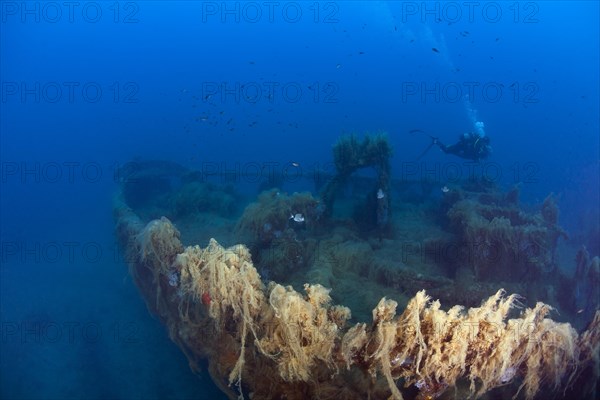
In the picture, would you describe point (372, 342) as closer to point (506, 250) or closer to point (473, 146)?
point (506, 250)

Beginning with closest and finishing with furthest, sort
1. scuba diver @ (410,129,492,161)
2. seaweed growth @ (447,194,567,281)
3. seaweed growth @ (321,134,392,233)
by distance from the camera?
seaweed growth @ (447,194,567,281) < seaweed growth @ (321,134,392,233) < scuba diver @ (410,129,492,161)

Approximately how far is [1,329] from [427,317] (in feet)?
44.4

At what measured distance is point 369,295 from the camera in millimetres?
7676

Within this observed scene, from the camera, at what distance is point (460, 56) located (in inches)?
3214

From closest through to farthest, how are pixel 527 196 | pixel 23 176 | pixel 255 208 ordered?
pixel 255 208 → pixel 527 196 → pixel 23 176

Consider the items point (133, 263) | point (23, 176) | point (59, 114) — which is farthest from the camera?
point (59, 114)

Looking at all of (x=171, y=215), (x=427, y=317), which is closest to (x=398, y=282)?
(x=427, y=317)

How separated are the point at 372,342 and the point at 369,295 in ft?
9.30

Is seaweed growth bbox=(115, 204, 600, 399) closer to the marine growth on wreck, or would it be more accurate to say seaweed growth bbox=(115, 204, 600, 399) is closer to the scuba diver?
the marine growth on wreck

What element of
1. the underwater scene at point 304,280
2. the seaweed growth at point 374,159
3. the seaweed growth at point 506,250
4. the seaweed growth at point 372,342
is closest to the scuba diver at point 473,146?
the underwater scene at point 304,280

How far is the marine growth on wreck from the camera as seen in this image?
4.59 meters

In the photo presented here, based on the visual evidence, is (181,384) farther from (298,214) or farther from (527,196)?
(527,196)

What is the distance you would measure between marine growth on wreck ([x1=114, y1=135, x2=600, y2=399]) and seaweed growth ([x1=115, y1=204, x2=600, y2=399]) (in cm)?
2

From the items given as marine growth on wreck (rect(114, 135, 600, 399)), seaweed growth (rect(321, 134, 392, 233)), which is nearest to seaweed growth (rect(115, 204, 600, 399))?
marine growth on wreck (rect(114, 135, 600, 399))
